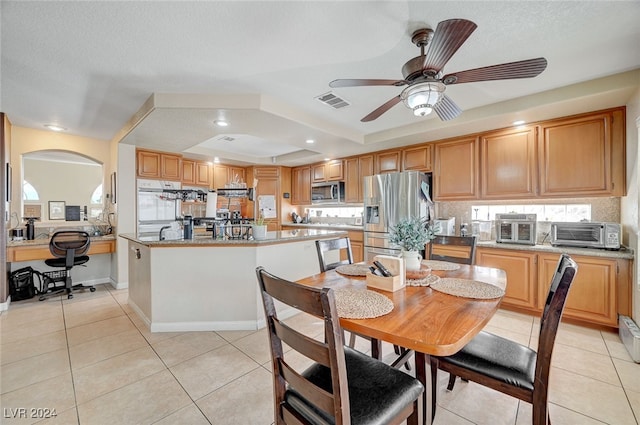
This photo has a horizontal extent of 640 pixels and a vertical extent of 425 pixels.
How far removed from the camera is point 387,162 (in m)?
4.48

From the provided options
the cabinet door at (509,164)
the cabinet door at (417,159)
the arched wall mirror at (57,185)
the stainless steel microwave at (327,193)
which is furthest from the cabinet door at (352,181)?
the arched wall mirror at (57,185)

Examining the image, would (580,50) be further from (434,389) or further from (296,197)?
(296,197)

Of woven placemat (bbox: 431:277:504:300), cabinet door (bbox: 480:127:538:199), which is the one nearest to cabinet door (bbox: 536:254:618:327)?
cabinet door (bbox: 480:127:538:199)

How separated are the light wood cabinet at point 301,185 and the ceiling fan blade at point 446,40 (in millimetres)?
4426

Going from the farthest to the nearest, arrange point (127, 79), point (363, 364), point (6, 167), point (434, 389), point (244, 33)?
1. point (6, 167)
2. point (127, 79)
3. point (244, 33)
4. point (434, 389)
5. point (363, 364)

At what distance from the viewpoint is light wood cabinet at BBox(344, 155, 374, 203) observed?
15.7 ft

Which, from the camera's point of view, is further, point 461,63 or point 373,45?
point 461,63

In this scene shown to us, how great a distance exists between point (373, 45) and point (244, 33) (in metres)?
0.93

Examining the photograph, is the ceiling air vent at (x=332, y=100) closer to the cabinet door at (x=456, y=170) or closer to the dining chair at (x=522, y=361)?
the cabinet door at (x=456, y=170)

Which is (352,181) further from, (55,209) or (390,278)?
(55,209)

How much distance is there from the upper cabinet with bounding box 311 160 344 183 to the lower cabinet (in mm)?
2882

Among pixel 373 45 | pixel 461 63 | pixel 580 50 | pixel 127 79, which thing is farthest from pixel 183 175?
pixel 580 50

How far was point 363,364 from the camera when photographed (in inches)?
48.1

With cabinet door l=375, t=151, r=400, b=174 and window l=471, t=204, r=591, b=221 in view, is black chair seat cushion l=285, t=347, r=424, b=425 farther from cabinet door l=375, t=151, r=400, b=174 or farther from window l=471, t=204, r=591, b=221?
cabinet door l=375, t=151, r=400, b=174
